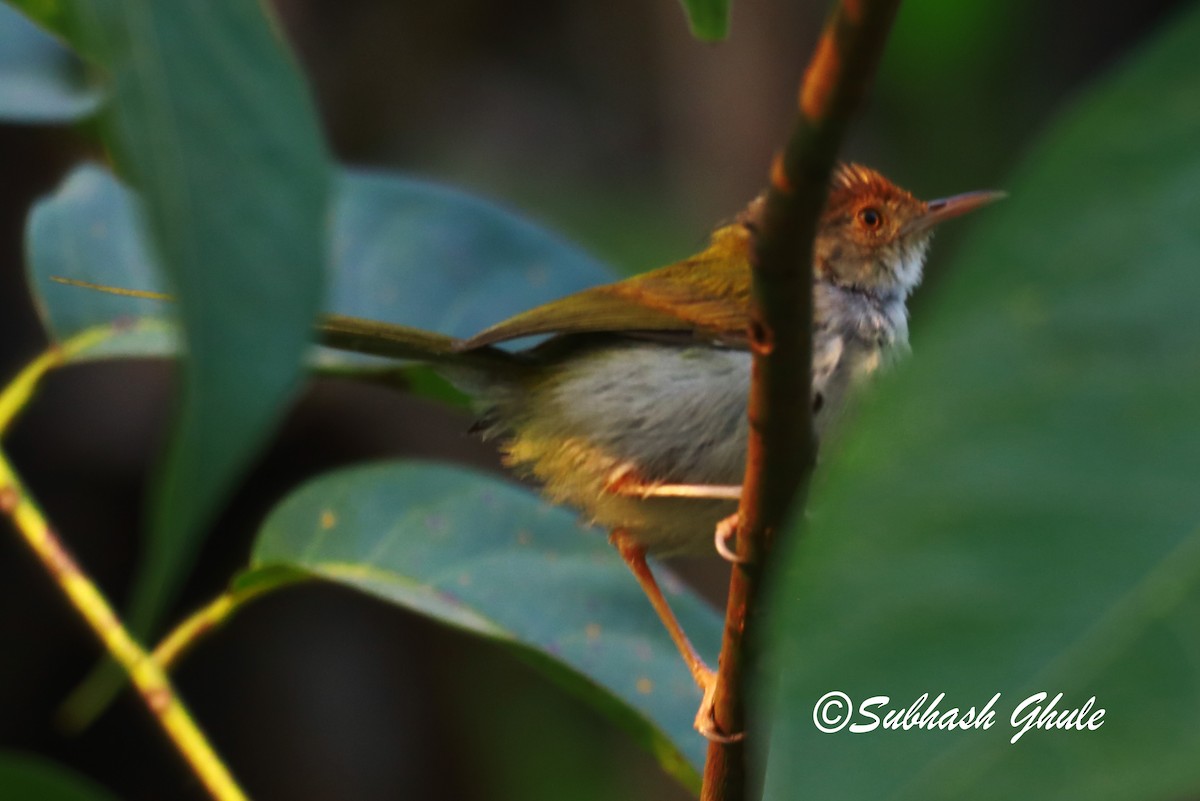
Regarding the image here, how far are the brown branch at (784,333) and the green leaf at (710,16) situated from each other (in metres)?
0.09

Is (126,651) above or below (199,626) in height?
above

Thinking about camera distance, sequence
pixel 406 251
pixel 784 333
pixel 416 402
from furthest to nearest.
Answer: pixel 416 402, pixel 406 251, pixel 784 333

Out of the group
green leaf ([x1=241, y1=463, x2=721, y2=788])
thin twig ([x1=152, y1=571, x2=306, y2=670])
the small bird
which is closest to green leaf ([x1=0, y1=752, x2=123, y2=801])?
thin twig ([x1=152, y1=571, x2=306, y2=670])

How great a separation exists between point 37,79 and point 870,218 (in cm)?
209

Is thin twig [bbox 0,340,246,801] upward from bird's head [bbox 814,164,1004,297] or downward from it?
downward

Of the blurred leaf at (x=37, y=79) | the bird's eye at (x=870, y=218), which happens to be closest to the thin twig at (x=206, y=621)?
the blurred leaf at (x=37, y=79)

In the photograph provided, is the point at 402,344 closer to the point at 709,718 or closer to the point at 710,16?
the point at 709,718

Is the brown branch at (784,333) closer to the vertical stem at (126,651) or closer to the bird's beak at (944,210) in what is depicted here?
the vertical stem at (126,651)

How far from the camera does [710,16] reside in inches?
43.4

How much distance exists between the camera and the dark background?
6691mm

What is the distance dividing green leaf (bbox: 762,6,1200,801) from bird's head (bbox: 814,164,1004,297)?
2899 millimetres

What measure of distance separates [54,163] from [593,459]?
4516 millimetres

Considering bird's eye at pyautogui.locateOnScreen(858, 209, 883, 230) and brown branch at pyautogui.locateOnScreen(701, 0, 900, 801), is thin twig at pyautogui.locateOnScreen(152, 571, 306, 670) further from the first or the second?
bird's eye at pyautogui.locateOnScreen(858, 209, 883, 230)

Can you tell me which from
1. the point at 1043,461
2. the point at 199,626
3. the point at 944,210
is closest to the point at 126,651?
the point at 199,626
